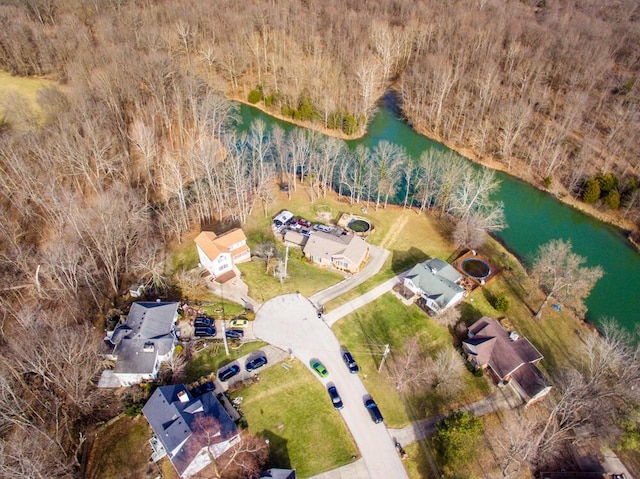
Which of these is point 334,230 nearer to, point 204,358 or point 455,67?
point 204,358

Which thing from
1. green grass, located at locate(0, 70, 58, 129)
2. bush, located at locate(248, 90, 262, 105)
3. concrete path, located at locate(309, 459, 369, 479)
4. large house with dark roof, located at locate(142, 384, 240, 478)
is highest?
green grass, located at locate(0, 70, 58, 129)

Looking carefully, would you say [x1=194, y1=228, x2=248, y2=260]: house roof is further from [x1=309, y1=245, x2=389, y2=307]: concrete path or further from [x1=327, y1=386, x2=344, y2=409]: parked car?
[x1=327, y1=386, x2=344, y2=409]: parked car

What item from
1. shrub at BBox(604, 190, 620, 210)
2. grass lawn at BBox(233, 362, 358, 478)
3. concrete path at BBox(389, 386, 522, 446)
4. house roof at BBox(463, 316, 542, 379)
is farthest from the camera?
shrub at BBox(604, 190, 620, 210)

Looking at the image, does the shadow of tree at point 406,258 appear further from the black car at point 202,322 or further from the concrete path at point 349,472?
the concrete path at point 349,472

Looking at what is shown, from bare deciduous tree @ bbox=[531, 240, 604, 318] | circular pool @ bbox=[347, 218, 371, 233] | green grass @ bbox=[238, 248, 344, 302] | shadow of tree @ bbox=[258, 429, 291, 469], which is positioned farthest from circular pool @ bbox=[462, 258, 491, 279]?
shadow of tree @ bbox=[258, 429, 291, 469]

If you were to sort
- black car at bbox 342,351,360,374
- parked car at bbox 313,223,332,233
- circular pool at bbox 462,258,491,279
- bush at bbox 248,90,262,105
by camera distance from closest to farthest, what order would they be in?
black car at bbox 342,351,360,374, circular pool at bbox 462,258,491,279, parked car at bbox 313,223,332,233, bush at bbox 248,90,262,105

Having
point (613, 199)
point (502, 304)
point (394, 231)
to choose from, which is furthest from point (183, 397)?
point (613, 199)

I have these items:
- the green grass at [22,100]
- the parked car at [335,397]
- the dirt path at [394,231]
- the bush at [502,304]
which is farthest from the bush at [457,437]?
the green grass at [22,100]
